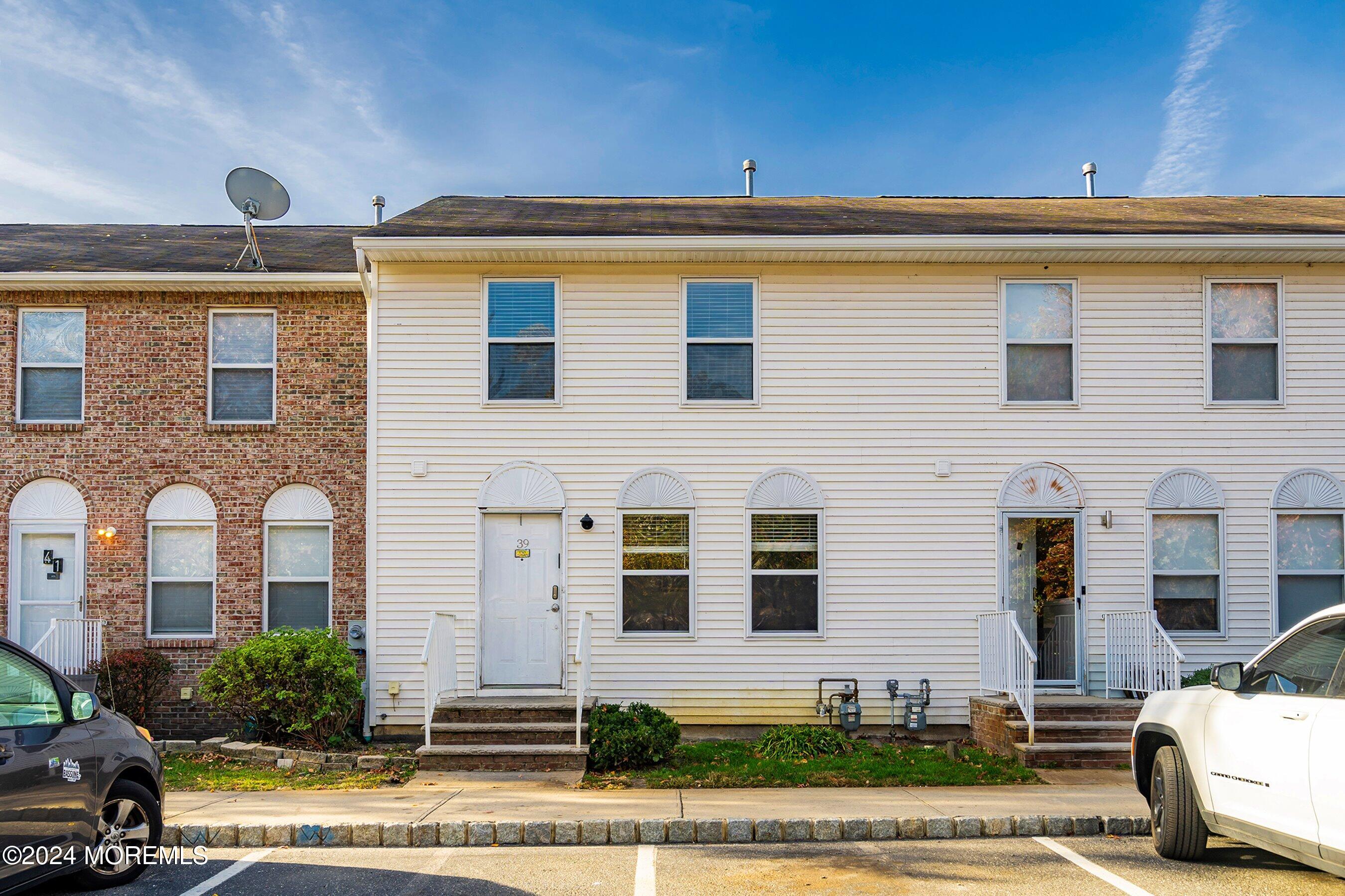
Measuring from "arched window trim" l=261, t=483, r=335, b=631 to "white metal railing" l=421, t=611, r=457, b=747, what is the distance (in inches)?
70.3

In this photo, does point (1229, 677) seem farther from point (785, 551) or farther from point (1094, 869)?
point (785, 551)

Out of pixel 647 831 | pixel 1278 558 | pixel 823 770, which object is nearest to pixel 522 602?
pixel 823 770

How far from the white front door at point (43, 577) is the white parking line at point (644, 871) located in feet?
28.0

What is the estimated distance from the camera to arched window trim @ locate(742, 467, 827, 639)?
38.0 feet

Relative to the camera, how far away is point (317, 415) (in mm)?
12281

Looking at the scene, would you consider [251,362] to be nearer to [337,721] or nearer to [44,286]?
[44,286]

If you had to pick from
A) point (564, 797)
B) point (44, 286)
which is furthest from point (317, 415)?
point (564, 797)

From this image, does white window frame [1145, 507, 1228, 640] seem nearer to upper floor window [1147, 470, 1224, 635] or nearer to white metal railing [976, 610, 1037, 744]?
upper floor window [1147, 470, 1224, 635]

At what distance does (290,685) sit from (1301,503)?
37.5ft

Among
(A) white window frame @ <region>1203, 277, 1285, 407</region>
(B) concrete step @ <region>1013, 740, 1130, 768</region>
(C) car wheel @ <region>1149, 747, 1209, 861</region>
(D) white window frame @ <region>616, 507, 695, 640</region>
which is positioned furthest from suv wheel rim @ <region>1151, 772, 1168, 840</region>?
(A) white window frame @ <region>1203, 277, 1285, 407</region>

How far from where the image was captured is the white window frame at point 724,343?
11.7 meters

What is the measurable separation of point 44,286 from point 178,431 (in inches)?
92.7

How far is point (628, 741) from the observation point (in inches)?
373

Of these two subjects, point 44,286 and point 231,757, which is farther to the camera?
point 44,286
